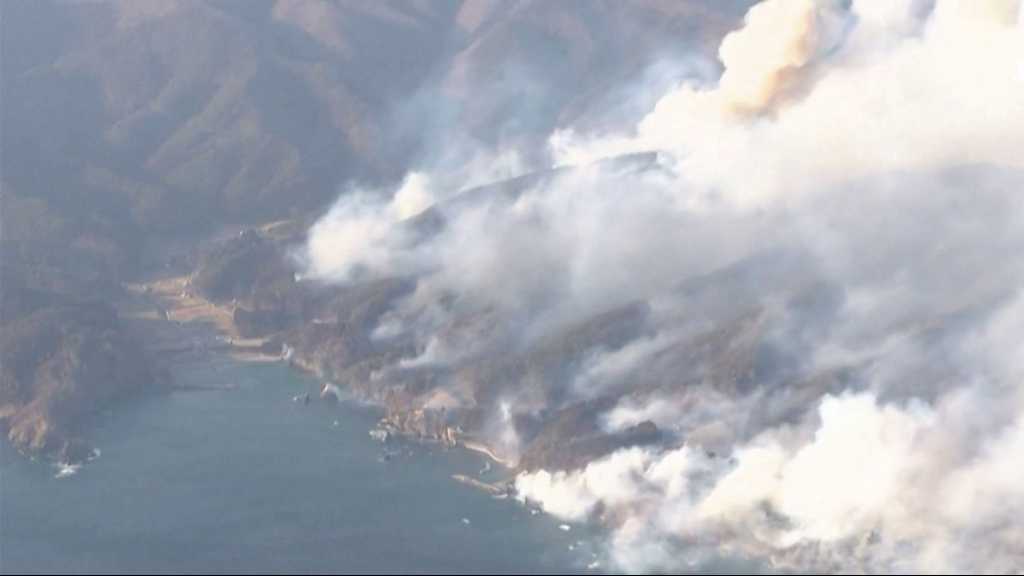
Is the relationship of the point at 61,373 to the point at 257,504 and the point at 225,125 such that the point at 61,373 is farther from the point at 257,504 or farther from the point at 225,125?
the point at 225,125

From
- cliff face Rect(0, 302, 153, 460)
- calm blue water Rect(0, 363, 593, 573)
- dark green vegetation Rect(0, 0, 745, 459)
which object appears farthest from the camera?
dark green vegetation Rect(0, 0, 745, 459)

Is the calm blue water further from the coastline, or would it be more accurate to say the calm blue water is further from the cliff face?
the coastline

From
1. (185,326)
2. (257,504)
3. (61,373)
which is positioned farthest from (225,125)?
(257,504)

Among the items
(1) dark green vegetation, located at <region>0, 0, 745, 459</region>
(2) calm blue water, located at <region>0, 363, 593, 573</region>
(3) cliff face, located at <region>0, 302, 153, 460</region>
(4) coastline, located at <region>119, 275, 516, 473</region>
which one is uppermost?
(1) dark green vegetation, located at <region>0, 0, 745, 459</region>

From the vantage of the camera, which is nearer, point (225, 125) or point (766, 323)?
point (766, 323)

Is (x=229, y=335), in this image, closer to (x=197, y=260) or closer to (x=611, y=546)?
(x=197, y=260)

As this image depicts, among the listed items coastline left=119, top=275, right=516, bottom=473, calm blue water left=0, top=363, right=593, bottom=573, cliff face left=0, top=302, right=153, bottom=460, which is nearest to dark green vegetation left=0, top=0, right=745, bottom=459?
cliff face left=0, top=302, right=153, bottom=460
